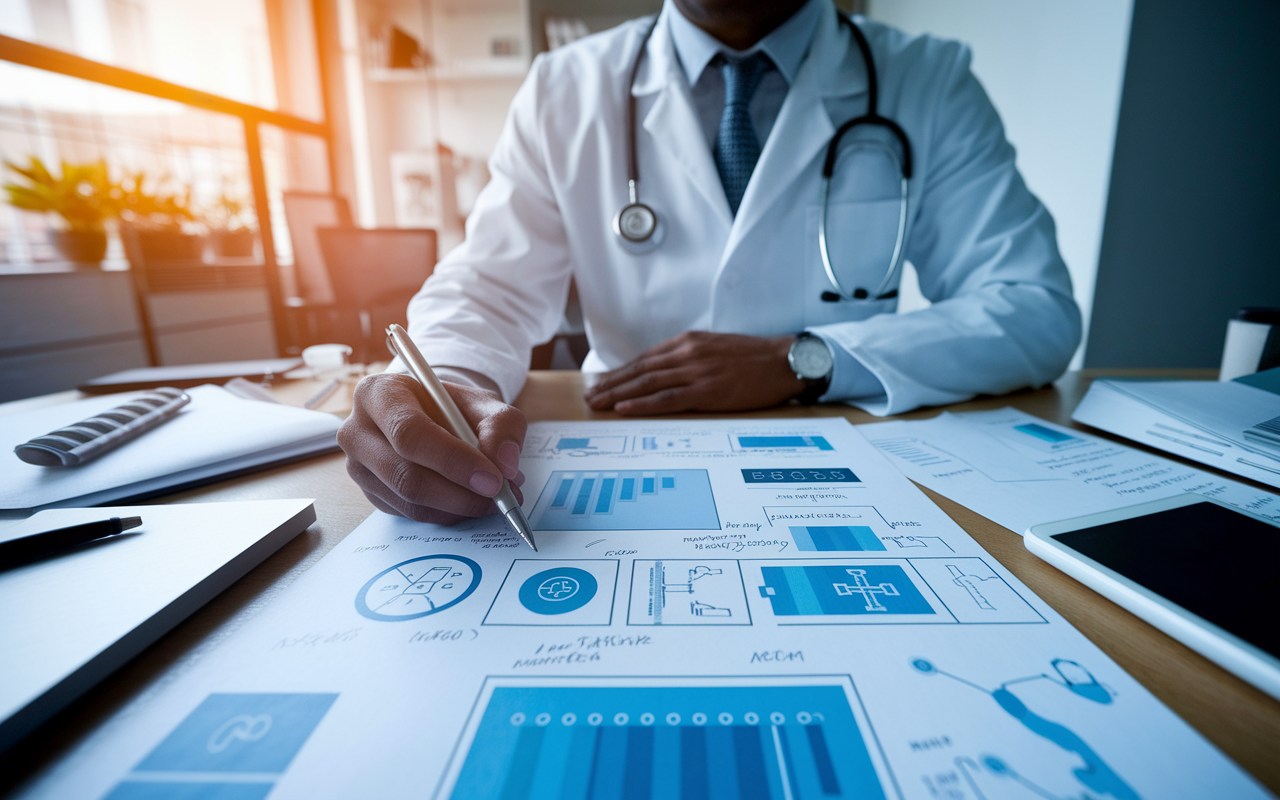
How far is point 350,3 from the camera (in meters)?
2.65

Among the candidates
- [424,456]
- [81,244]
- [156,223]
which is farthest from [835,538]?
[156,223]

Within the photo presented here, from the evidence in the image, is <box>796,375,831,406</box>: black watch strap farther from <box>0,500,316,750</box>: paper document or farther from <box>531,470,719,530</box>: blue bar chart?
<box>0,500,316,750</box>: paper document

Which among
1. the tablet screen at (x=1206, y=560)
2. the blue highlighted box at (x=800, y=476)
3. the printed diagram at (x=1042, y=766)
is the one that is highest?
the tablet screen at (x=1206, y=560)

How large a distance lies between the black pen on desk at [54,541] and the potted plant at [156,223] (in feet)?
6.53

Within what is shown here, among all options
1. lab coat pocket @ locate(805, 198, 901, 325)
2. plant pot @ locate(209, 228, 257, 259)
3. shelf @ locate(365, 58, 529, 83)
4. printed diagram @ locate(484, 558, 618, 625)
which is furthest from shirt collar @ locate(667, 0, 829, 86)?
plant pot @ locate(209, 228, 257, 259)

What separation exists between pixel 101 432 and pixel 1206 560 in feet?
2.53

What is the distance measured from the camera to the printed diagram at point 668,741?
193mm

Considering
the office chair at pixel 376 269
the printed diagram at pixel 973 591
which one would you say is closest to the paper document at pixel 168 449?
the printed diagram at pixel 973 591

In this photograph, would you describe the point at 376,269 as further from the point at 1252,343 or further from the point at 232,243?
the point at 1252,343

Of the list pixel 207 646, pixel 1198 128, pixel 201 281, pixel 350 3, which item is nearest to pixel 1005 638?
pixel 207 646

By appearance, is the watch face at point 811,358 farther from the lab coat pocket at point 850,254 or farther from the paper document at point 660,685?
the paper document at point 660,685

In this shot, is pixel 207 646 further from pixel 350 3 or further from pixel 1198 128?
pixel 350 3

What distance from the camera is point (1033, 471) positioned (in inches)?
17.9

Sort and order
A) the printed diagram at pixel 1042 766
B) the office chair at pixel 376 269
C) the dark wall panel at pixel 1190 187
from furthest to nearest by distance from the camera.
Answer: the office chair at pixel 376 269 → the dark wall panel at pixel 1190 187 → the printed diagram at pixel 1042 766
